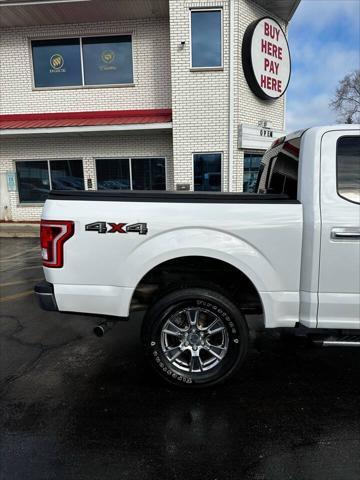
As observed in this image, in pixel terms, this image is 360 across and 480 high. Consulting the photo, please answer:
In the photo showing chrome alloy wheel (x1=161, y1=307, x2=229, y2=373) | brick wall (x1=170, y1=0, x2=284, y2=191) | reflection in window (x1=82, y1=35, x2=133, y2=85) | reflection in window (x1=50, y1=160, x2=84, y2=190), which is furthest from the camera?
reflection in window (x1=50, y1=160, x2=84, y2=190)

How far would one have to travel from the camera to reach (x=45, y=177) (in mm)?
12984

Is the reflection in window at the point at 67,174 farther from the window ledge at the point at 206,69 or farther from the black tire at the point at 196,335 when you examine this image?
the black tire at the point at 196,335

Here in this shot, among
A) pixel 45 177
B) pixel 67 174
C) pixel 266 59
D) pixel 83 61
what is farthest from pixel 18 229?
pixel 266 59

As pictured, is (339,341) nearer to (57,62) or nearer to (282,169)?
(282,169)

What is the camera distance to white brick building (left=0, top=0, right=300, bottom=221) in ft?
36.1

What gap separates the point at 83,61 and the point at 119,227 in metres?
11.5

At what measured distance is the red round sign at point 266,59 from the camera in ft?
36.2

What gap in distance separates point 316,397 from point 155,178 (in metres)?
10.3

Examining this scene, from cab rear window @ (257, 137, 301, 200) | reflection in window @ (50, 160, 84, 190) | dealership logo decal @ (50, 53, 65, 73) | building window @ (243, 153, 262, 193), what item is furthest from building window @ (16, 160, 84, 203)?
cab rear window @ (257, 137, 301, 200)

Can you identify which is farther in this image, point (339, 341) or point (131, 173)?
point (131, 173)

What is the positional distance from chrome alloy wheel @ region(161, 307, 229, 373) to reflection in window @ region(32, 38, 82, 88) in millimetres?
11617

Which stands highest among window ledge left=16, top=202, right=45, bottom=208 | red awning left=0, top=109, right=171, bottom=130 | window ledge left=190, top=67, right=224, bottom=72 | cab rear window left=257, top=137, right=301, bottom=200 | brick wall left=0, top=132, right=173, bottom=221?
window ledge left=190, top=67, right=224, bottom=72

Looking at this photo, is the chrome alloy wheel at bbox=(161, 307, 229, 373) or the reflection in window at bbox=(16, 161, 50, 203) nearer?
the chrome alloy wheel at bbox=(161, 307, 229, 373)

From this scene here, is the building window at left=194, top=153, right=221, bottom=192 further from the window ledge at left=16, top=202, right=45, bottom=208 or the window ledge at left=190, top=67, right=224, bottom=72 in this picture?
the window ledge at left=16, top=202, right=45, bottom=208
